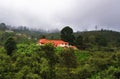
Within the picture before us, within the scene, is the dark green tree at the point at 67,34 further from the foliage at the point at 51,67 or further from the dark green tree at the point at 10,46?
the dark green tree at the point at 10,46

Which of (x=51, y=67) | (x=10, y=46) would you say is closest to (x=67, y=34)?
(x=10, y=46)

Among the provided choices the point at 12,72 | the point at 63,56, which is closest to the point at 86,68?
the point at 63,56

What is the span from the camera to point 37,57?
57.5 metres

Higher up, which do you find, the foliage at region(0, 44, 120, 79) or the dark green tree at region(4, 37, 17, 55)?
the dark green tree at region(4, 37, 17, 55)

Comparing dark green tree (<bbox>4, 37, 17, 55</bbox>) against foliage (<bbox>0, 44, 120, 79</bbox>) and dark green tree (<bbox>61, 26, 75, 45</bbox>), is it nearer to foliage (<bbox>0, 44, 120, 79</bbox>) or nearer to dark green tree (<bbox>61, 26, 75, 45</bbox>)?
foliage (<bbox>0, 44, 120, 79</bbox>)

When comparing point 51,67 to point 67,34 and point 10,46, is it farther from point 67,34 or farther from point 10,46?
point 67,34

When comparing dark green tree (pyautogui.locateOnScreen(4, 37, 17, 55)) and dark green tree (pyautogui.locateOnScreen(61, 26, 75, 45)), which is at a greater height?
dark green tree (pyautogui.locateOnScreen(61, 26, 75, 45))

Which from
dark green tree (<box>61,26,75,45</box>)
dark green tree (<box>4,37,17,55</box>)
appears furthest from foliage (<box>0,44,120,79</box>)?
dark green tree (<box>61,26,75,45</box>)

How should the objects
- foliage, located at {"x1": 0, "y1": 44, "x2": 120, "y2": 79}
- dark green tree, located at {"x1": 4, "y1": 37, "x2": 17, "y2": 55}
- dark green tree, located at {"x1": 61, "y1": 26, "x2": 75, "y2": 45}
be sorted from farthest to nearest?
1. dark green tree, located at {"x1": 61, "y1": 26, "x2": 75, "y2": 45}
2. dark green tree, located at {"x1": 4, "y1": 37, "x2": 17, "y2": 55}
3. foliage, located at {"x1": 0, "y1": 44, "x2": 120, "y2": 79}

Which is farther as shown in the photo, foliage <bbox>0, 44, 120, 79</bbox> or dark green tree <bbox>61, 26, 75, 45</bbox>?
dark green tree <bbox>61, 26, 75, 45</bbox>

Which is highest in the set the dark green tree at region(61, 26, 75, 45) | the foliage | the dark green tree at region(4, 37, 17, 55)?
the dark green tree at region(61, 26, 75, 45)

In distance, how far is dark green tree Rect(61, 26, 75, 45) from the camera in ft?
306

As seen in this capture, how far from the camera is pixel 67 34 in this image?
94.8 m

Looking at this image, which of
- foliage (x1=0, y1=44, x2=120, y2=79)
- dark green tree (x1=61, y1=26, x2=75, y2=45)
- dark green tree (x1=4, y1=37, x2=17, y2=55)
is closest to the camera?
foliage (x1=0, y1=44, x2=120, y2=79)
